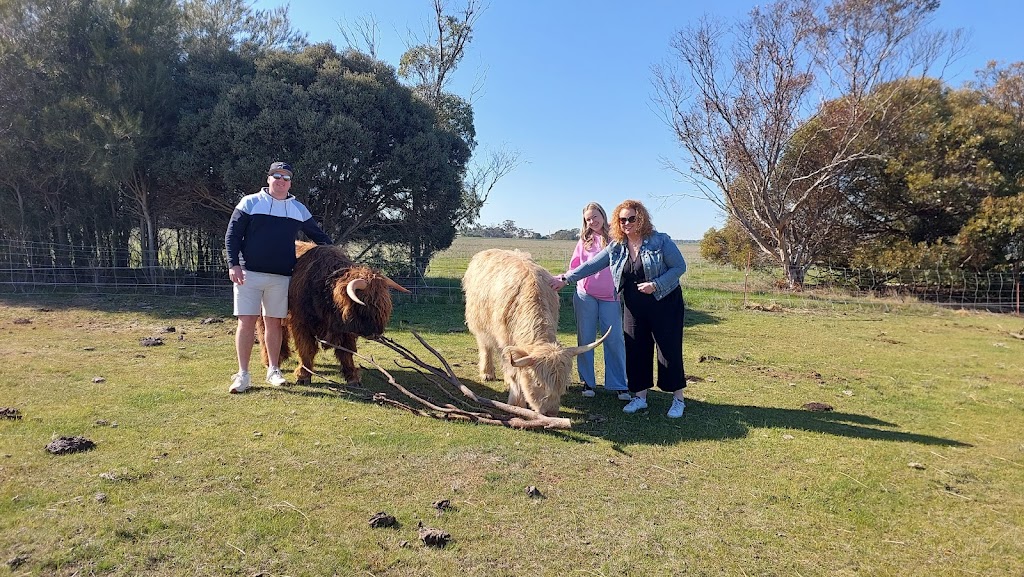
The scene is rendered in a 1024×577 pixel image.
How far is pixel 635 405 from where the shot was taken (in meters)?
5.70

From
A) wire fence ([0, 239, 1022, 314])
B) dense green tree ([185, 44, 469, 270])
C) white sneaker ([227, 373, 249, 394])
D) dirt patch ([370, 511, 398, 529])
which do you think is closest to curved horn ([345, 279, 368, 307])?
white sneaker ([227, 373, 249, 394])

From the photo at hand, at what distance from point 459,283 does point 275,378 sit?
33.2 feet

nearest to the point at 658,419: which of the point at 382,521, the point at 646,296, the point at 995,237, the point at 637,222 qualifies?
the point at 646,296

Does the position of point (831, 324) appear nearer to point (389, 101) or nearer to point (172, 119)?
point (389, 101)

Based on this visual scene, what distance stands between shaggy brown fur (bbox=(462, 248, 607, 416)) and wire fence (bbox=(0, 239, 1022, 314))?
6507 mm

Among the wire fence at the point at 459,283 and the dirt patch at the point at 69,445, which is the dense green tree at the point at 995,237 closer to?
the wire fence at the point at 459,283

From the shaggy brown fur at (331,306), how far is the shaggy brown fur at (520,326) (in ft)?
3.90

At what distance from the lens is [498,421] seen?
16.3 ft

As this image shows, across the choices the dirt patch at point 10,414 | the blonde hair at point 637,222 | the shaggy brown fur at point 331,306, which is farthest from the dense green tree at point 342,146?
the blonde hair at point 637,222

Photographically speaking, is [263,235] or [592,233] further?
[592,233]

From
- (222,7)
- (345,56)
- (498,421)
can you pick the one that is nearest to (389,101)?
(345,56)

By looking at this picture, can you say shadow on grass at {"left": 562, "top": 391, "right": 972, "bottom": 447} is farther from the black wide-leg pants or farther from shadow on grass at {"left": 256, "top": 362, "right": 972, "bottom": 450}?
the black wide-leg pants

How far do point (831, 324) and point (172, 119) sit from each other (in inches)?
723

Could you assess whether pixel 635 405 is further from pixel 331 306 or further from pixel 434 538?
pixel 331 306
